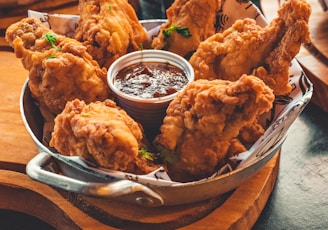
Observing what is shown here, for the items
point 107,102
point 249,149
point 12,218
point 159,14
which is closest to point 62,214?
point 12,218

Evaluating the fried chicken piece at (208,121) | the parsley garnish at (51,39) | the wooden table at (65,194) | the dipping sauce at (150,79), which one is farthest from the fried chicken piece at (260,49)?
the parsley garnish at (51,39)

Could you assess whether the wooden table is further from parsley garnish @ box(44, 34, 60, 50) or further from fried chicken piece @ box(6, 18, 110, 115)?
parsley garnish @ box(44, 34, 60, 50)

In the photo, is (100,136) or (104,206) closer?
(100,136)

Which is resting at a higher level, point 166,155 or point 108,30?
point 108,30

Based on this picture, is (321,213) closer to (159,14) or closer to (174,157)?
(174,157)

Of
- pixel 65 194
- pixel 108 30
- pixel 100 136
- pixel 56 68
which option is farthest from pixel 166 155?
pixel 108 30

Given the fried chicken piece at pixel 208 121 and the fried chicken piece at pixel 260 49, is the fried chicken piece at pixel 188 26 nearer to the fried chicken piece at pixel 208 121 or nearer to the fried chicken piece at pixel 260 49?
the fried chicken piece at pixel 260 49

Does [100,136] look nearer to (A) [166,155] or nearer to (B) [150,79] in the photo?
(A) [166,155]
